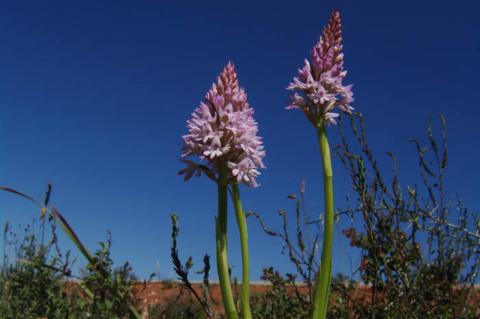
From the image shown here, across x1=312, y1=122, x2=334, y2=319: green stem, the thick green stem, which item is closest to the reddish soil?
the thick green stem

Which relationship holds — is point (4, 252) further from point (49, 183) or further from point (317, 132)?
point (317, 132)

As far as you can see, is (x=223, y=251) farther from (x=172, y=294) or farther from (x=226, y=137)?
(x=172, y=294)

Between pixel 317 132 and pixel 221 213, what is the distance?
66 cm

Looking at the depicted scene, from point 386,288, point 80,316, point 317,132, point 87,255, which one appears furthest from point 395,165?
point 80,316

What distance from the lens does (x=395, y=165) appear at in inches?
168

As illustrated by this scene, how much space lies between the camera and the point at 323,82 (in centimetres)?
291

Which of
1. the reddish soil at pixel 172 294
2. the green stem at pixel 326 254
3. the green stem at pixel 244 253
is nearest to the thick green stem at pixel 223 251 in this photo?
the green stem at pixel 244 253

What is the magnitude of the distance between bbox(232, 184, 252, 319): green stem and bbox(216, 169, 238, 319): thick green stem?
0.17ft

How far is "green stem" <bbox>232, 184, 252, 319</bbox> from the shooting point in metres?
2.60

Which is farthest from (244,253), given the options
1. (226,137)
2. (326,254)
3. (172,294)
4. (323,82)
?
(172,294)

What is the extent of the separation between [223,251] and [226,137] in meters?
0.54

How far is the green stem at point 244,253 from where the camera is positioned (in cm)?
260

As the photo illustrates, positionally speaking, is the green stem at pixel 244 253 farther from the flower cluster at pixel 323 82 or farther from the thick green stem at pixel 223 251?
the flower cluster at pixel 323 82

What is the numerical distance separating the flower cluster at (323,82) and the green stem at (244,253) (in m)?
0.59
